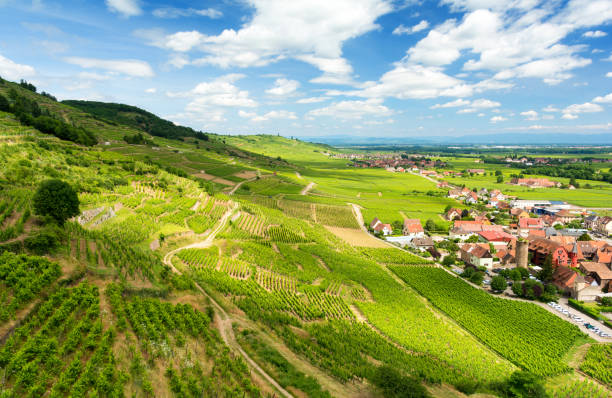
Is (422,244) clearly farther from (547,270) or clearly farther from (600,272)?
(600,272)

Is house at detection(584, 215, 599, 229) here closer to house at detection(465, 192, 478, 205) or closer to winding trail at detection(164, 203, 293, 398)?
house at detection(465, 192, 478, 205)

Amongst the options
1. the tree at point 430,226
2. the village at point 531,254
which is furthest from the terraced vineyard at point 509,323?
the tree at point 430,226

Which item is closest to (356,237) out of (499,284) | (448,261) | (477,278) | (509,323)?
(448,261)

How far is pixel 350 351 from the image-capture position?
25.2 meters

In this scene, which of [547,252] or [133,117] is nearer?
[547,252]

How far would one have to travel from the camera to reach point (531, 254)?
54656 mm

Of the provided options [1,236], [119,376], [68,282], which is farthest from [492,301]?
[1,236]

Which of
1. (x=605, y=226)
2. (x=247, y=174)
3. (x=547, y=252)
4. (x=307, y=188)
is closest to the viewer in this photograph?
(x=547, y=252)

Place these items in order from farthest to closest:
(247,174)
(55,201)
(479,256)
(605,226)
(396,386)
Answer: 1. (247,174)
2. (605,226)
3. (479,256)
4. (55,201)
5. (396,386)

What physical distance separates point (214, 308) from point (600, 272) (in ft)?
180

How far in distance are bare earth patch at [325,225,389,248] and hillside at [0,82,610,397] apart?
34.4 inches

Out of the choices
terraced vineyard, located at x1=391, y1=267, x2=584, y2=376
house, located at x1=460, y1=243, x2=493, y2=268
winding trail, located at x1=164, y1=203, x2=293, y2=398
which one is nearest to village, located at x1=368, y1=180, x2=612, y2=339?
house, located at x1=460, y1=243, x2=493, y2=268

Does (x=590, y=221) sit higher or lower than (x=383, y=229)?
lower

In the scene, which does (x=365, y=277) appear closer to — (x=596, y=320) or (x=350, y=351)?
(x=350, y=351)
